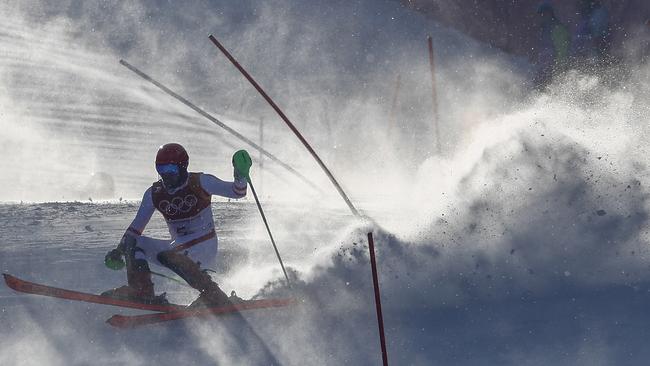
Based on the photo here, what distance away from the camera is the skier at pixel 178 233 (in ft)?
20.0

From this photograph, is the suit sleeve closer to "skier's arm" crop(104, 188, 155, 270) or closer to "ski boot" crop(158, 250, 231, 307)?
"skier's arm" crop(104, 188, 155, 270)

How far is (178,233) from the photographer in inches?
259

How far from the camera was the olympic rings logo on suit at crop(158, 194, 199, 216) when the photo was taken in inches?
254

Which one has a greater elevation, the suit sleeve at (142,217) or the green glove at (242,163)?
the green glove at (242,163)

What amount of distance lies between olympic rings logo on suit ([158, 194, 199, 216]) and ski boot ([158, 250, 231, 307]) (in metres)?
0.42

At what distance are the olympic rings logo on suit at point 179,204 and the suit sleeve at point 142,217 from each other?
0.12 metres

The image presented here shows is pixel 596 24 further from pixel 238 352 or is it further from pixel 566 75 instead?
pixel 238 352

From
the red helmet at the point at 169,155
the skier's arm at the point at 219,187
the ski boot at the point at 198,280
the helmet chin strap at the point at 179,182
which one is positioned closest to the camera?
the ski boot at the point at 198,280

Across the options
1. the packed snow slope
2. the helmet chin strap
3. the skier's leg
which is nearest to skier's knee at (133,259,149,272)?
the skier's leg

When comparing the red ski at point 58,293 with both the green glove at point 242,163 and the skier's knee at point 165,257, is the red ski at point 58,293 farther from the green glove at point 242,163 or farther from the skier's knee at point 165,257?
→ the green glove at point 242,163

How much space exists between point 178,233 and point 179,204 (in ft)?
0.80

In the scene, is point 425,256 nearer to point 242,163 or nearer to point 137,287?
point 242,163

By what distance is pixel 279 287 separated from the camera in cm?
652

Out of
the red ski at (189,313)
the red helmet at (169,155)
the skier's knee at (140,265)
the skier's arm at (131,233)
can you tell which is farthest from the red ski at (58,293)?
the red helmet at (169,155)
